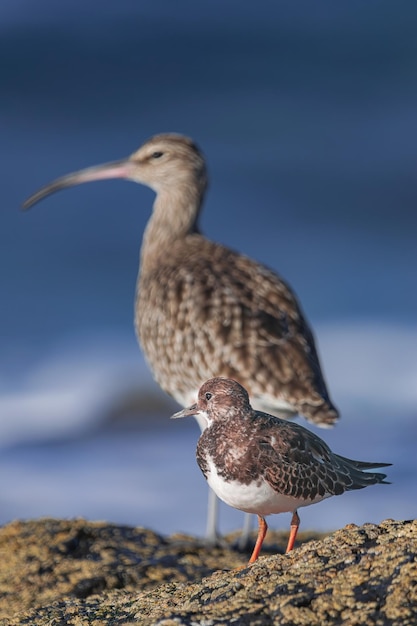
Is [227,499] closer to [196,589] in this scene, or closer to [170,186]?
[196,589]

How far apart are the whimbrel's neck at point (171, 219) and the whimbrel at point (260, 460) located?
7051 millimetres

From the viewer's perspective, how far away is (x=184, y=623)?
3982mm

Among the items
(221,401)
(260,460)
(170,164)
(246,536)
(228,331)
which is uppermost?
(170,164)

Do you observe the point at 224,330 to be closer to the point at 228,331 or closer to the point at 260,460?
the point at 228,331

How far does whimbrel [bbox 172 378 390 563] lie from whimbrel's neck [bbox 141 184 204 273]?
278 inches

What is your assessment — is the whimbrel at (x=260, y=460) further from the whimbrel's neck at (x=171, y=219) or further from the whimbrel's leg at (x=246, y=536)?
the whimbrel's neck at (x=171, y=219)

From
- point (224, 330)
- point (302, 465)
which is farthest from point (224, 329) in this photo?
point (302, 465)

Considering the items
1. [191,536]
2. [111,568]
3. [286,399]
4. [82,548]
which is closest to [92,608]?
[111,568]

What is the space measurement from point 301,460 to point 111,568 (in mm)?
2336

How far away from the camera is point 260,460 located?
192 inches

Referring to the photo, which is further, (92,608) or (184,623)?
(92,608)

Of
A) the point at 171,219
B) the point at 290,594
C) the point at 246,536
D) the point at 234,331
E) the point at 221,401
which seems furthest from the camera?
the point at 171,219

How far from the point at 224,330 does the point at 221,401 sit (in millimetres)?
4932

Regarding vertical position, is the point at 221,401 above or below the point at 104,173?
below
